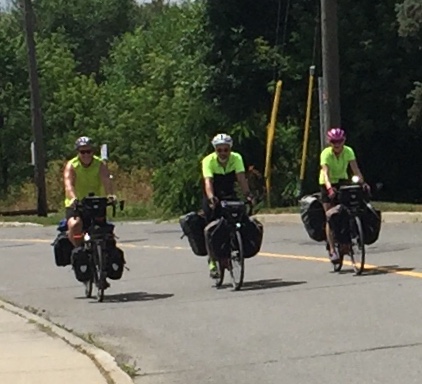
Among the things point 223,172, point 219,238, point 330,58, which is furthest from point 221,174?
point 330,58

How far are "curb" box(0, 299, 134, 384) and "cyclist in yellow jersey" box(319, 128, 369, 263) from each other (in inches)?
156

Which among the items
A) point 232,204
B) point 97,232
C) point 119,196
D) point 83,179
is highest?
point 83,179

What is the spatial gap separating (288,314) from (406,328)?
167cm

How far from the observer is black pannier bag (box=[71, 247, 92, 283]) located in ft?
48.1

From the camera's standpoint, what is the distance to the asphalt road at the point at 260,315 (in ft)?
31.8

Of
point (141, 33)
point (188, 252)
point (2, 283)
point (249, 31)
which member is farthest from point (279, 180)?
point (141, 33)

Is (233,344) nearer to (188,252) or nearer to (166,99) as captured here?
(188,252)

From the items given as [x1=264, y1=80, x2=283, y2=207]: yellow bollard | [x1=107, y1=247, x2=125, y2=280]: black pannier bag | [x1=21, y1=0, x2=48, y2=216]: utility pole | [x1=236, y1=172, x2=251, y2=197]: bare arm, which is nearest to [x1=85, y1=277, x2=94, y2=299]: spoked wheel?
[x1=107, y1=247, x2=125, y2=280]: black pannier bag

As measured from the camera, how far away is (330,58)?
27.8m

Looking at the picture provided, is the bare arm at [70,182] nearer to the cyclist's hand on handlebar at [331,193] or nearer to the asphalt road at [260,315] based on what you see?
the asphalt road at [260,315]

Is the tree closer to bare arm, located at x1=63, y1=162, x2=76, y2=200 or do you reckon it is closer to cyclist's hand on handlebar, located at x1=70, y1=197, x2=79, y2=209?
bare arm, located at x1=63, y1=162, x2=76, y2=200

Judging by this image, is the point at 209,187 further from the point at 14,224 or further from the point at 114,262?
the point at 14,224

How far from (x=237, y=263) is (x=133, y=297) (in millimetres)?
1324

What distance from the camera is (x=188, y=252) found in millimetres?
21312
